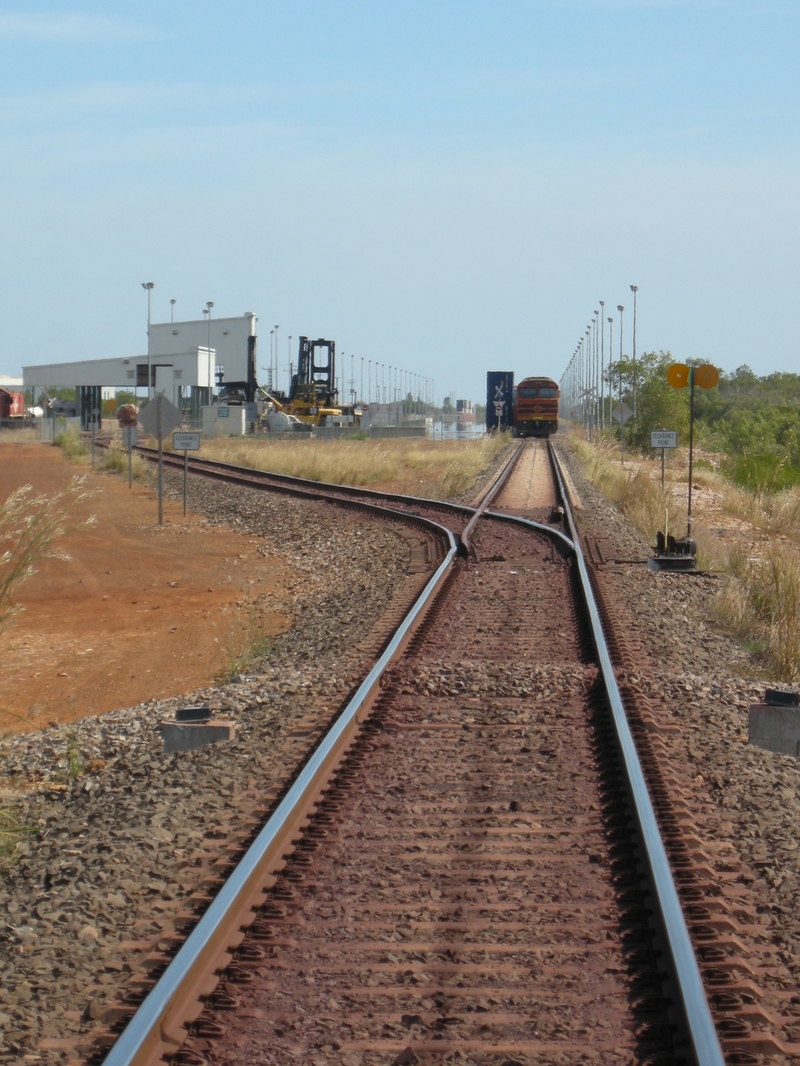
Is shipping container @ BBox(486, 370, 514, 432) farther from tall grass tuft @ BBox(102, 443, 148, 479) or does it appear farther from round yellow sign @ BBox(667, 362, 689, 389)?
round yellow sign @ BBox(667, 362, 689, 389)

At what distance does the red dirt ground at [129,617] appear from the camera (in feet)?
40.3

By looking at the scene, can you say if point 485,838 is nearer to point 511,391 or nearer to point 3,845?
point 3,845

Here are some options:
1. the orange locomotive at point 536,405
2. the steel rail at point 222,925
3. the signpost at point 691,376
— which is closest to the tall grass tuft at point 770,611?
the signpost at point 691,376

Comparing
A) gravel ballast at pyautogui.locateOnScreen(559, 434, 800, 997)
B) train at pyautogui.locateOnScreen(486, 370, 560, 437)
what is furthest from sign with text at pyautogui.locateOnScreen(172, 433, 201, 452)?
train at pyautogui.locateOnScreen(486, 370, 560, 437)

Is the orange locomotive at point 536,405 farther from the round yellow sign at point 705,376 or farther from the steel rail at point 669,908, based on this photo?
the steel rail at point 669,908

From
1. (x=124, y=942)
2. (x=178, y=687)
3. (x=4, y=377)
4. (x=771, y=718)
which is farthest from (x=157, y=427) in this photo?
(x=4, y=377)

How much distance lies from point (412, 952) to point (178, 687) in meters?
7.64

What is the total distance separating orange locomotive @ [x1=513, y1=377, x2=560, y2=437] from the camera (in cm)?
7200

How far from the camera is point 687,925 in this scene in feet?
15.8

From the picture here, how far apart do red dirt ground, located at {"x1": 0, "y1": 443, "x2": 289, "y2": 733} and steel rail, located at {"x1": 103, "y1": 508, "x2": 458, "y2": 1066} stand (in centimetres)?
208

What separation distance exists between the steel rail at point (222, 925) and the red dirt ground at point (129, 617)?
2081 millimetres

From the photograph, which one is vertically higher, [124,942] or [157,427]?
[157,427]

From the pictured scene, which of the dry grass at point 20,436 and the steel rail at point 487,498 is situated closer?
the steel rail at point 487,498

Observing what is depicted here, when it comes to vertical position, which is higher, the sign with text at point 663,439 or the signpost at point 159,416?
the signpost at point 159,416
